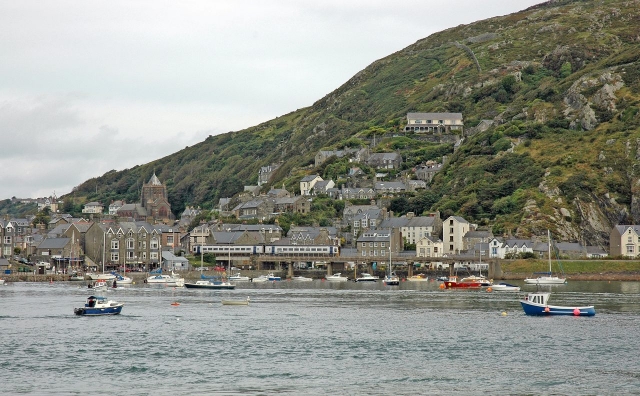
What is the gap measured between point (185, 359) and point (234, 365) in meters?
3.74

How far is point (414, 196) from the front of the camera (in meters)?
196

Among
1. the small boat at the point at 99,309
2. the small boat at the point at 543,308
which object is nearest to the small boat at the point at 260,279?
the small boat at the point at 99,309

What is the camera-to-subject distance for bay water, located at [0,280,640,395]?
4644cm

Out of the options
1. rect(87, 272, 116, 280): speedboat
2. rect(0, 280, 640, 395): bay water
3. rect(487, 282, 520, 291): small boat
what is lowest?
rect(0, 280, 640, 395): bay water

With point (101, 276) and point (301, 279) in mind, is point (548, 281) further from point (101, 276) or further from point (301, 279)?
A: point (101, 276)

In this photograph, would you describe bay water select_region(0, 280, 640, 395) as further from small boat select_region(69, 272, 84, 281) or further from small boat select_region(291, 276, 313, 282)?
small boat select_region(291, 276, 313, 282)

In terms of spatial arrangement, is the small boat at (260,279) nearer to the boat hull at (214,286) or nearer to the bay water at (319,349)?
the boat hull at (214,286)

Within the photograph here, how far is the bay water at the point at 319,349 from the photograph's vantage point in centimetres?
4644

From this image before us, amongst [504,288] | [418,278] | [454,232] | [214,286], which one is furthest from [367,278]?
[504,288]

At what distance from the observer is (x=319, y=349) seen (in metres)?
59.1

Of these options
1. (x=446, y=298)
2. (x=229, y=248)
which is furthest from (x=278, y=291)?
(x=229, y=248)

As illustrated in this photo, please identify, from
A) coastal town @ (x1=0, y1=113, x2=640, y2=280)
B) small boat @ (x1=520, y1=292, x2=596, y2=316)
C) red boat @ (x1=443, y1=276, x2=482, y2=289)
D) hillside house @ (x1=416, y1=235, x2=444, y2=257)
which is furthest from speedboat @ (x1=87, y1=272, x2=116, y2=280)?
small boat @ (x1=520, y1=292, x2=596, y2=316)

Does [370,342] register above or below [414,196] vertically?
below

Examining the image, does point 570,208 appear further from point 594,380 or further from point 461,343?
point 594,380
